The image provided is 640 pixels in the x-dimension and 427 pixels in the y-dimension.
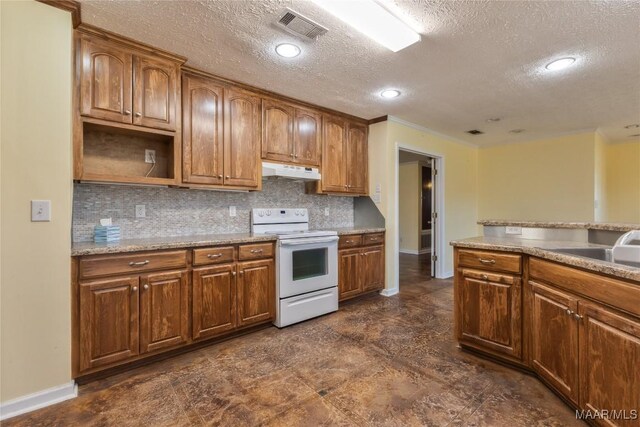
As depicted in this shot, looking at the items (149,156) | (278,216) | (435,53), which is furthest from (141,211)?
(435,53)

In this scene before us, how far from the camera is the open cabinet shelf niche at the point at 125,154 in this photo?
2.36 metres

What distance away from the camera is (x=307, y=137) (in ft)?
11.5

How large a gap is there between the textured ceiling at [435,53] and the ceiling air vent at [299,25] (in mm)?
44

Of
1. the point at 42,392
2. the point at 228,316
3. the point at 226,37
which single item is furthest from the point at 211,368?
the point at 226,37

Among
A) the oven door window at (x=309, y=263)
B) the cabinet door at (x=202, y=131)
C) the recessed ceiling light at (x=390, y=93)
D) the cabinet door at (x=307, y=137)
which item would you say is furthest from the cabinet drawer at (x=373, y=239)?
the cabinet door at (x=202, y=131)

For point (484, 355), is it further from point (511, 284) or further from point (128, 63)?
point (128, 63)

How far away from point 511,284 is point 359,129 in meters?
2.68

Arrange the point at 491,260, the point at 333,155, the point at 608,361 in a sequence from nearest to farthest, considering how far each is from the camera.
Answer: the point at 608,361, the point at 491,260, the point at 333,155

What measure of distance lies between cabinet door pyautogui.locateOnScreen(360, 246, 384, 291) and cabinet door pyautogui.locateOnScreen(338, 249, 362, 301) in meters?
0.07

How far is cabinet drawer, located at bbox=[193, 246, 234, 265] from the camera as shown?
7.95 feet

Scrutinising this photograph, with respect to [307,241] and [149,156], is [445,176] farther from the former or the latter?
[149,156]

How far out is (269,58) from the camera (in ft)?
8.03

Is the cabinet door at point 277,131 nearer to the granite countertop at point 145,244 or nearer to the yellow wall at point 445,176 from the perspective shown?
the granite countertop at point 145,244

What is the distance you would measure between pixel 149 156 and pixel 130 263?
1.04 meters
